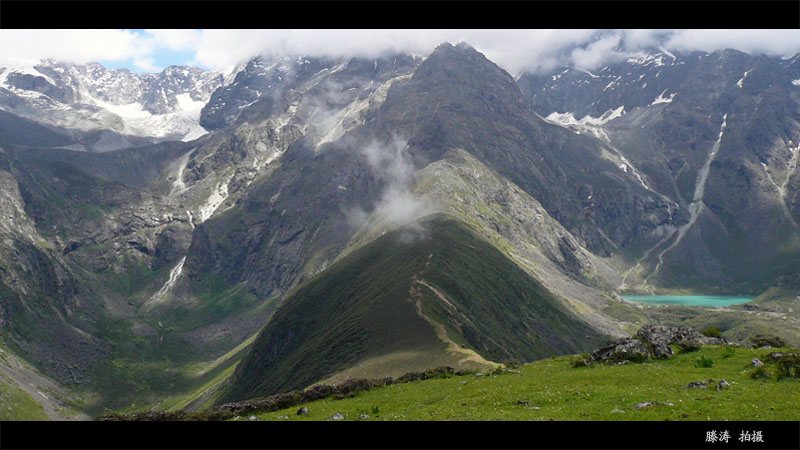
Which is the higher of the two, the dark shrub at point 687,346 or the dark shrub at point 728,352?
the dark shrub at point 687,346

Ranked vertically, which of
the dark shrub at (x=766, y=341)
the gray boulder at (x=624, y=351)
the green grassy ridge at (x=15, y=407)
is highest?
the dark shrub at (x=766, y=341)

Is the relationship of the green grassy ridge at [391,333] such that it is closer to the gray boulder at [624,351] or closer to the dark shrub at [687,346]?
the gray boulder at [624,351]

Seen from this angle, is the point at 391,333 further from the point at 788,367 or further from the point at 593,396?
the point at 788,367

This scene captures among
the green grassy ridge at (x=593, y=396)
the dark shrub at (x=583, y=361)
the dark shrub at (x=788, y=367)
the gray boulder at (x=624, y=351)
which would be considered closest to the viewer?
the green grassy ridge at (x=593, y=396)

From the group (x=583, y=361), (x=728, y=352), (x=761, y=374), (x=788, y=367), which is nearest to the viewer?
(x=788, y=367)

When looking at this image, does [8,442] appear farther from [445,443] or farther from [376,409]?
[376,409]

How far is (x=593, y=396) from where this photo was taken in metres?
33.8

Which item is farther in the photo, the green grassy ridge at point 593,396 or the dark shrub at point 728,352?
the dark shrub at point 728,352

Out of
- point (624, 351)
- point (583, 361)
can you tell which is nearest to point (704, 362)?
point (624, 351)

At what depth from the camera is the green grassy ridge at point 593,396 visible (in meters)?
28.9

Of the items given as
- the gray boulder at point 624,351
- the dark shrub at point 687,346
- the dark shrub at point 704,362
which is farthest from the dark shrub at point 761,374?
the dark shrub at point 687,346

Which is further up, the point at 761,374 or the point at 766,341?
the point at 766,341

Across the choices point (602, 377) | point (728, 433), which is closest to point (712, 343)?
point (602, 377)

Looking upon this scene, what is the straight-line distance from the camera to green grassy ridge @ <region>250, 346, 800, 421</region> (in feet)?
94.7
